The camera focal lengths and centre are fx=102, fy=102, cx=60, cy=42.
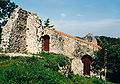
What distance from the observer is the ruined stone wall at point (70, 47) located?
13250mm

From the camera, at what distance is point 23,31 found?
11656mm

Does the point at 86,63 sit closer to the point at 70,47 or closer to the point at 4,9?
the point at 70,47

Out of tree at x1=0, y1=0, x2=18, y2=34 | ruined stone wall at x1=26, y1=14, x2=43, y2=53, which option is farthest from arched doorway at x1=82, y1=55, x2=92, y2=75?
tree at x1=0, y1=0, x2=18, y2=34

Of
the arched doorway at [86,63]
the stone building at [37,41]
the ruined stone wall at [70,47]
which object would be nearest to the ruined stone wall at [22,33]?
the stone building at [37,41]

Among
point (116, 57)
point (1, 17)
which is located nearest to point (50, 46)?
point (116, 57)

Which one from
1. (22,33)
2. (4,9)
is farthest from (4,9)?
(22,33)

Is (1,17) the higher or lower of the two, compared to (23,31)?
higher

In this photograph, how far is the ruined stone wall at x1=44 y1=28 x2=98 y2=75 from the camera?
1325 cm

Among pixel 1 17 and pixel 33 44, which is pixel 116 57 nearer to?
pixel 33 44

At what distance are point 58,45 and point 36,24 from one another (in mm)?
3998

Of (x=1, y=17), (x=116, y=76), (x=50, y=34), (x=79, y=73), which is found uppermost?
(x=1, y=17)

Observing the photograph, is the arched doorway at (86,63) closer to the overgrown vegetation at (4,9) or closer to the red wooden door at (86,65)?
the red wooden door at (86,65)

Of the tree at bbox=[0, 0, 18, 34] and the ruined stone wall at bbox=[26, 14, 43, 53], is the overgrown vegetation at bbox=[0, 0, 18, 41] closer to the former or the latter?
the tree at bbox=[0, 0, 18, 34]

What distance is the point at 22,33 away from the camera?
11516mm
